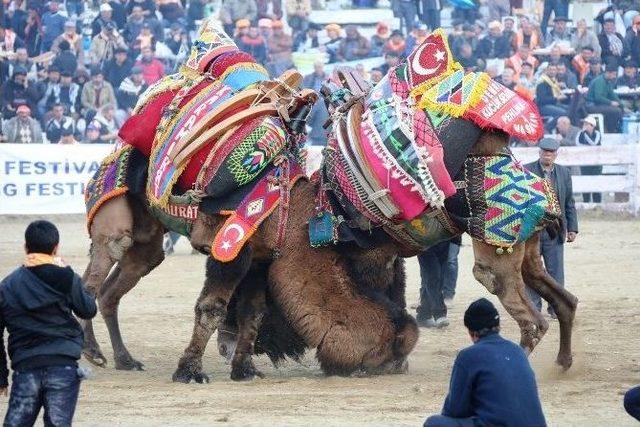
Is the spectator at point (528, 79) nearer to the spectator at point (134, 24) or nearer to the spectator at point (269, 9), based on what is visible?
the spectator at point (269, 9)

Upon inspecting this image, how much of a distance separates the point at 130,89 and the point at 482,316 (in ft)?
59.9

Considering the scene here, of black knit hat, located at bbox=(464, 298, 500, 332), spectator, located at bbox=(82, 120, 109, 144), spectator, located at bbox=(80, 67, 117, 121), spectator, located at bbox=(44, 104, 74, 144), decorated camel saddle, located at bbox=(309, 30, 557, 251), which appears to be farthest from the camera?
spectator, located at bbox=(80, 67, 117, 121)

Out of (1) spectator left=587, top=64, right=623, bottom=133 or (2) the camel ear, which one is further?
(1) spectator left=587, top=64, right=623, bottom=133

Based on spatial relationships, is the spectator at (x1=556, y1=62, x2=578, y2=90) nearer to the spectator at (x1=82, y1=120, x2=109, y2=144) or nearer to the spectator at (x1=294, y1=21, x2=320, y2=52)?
the spectator at (x1=294, y1=21, x2=320, y2=52)

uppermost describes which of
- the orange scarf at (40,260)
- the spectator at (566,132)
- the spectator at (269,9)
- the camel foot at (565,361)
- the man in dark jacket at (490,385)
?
the orange scarf at (40,260)

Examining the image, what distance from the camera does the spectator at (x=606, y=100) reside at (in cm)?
2261

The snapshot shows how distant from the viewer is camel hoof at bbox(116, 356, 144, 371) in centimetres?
959

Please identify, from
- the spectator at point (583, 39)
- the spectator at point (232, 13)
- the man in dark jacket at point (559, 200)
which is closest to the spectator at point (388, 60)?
the spectator at point (232, 13)

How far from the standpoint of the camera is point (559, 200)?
1141 centimetres

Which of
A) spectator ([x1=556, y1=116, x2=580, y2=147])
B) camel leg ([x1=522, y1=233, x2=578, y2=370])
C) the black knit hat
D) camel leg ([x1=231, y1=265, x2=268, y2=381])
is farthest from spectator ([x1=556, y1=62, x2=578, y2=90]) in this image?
the black knit hat

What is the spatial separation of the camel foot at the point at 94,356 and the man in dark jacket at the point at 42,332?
3.39 meters

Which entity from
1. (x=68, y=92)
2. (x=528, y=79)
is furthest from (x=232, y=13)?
(x=528, y=79)

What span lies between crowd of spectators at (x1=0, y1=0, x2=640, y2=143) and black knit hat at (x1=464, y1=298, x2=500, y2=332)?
55.2 ft

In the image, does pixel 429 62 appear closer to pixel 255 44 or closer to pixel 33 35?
pixel 255 44
